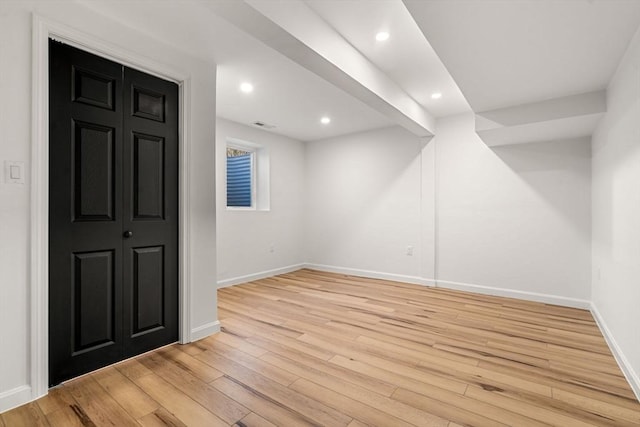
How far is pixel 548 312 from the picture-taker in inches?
132

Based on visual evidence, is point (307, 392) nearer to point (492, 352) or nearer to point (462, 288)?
point (492, 352)

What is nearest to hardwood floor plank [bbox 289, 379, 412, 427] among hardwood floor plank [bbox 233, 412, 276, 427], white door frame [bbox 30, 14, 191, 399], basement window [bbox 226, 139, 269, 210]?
hardwood floor plank [bbox 233, 412, 276, 427]

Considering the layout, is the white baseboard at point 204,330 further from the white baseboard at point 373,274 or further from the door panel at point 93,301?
the white baseboard at point 373,274

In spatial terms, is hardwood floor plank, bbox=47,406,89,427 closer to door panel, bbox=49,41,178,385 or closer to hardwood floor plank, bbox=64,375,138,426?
hardwood floor plank, bbox=64,375,138,426

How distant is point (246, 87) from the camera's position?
335 cm

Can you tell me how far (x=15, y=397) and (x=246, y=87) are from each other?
3063mm

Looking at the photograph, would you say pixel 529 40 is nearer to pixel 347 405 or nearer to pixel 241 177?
pixel 347 405

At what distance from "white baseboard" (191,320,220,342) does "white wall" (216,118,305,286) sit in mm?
1777

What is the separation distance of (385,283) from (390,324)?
1805 mm

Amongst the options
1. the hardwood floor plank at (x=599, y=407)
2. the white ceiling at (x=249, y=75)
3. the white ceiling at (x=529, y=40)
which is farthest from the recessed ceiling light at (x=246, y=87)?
the hardwood floor plank at (x=599, y=407)

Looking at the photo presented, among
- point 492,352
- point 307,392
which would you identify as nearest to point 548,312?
point 492,352

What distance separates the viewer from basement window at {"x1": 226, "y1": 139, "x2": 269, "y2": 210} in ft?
17.4

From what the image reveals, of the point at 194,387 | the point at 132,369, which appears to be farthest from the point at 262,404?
the point at 132,369

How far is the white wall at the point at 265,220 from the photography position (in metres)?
4.50
